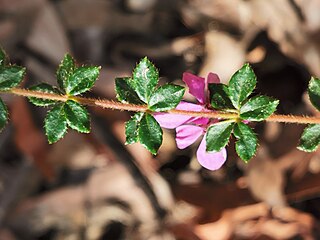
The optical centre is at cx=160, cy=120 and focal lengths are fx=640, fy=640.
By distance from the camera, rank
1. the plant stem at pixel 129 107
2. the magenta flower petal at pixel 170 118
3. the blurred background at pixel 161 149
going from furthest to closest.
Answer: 1. the blurred background at pixel 161 149
2. the magenta flower petal at pixel 170 118
3. the plant stem at pixel 129 107

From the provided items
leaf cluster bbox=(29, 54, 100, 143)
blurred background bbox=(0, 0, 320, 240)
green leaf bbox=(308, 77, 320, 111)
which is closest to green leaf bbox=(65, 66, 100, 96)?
leaf cluster bbox=(29, 54, 100, 143)

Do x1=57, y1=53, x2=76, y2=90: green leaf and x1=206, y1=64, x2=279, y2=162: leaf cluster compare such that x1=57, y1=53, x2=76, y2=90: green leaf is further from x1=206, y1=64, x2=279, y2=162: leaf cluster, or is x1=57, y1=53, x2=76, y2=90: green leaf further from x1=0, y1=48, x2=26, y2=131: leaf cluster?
x1=206, y1=64, x2=279, y2=162: leaf cluster

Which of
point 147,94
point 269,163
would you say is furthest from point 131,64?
point 147,94

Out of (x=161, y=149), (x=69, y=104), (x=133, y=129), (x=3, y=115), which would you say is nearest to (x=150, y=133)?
(x=133, y=129)

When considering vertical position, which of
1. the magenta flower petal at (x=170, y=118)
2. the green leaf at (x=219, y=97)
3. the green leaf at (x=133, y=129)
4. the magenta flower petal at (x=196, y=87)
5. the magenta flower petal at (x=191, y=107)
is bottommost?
the green leaf at (x=133, y=129)

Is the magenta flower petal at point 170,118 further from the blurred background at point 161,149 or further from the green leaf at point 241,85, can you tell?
the blurred background at point 161,149

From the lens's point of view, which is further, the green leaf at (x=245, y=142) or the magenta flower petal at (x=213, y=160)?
the magenta flower petal at (x=213, y=160)


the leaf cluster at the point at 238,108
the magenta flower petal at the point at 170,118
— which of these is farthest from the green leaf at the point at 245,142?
the magenta flower petal at the point at 170,118

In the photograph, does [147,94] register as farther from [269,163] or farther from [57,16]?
[57,16]
